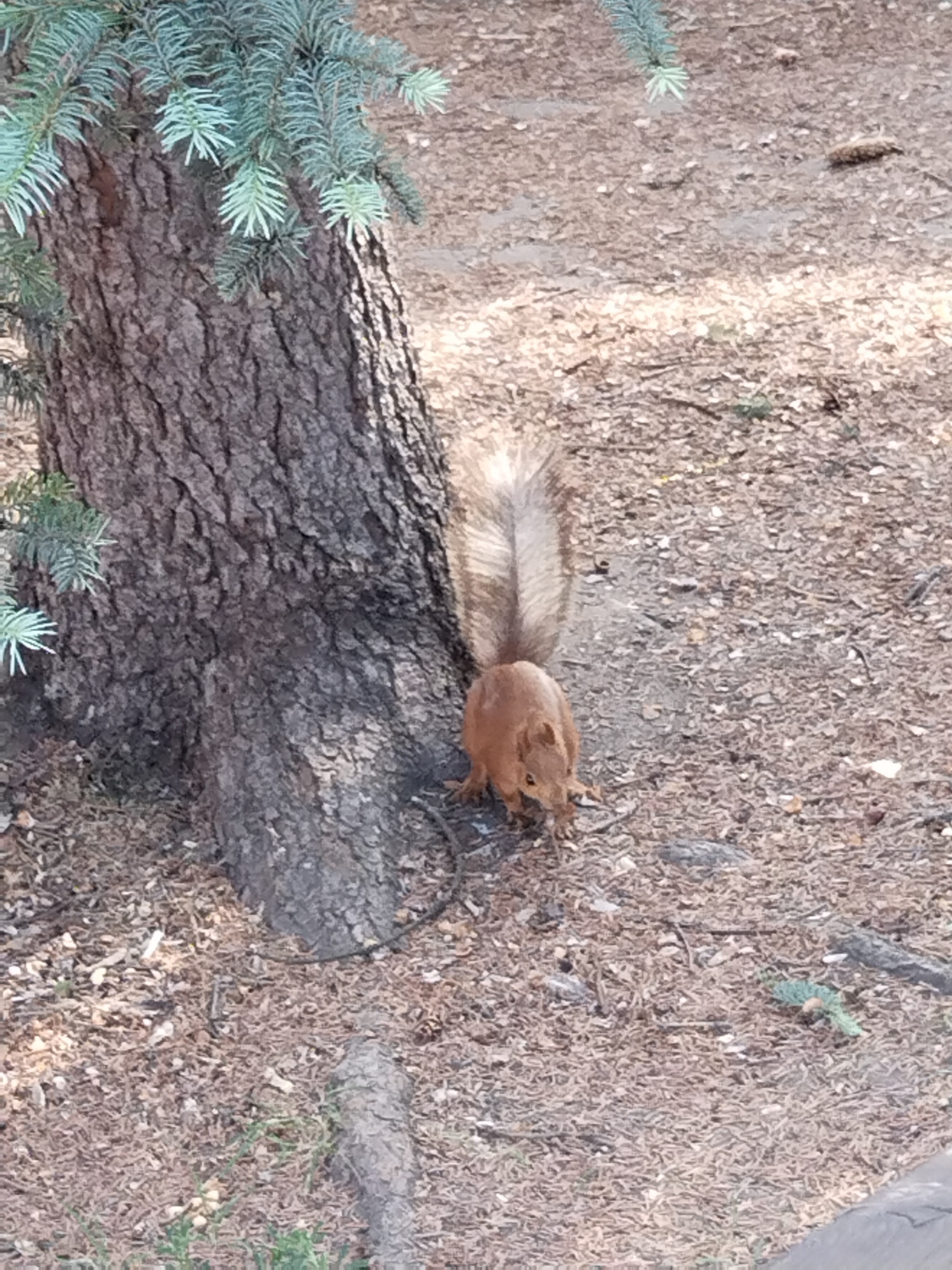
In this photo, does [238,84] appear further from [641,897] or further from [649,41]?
[641,897]

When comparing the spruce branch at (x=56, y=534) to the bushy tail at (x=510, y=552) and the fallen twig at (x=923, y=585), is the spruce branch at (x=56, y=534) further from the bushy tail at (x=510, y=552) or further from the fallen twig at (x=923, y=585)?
the fallen twig at (x=923, y=585)

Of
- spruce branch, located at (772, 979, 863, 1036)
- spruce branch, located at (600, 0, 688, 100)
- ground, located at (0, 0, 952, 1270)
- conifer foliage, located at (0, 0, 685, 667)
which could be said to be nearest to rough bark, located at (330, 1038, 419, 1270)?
ground, located at (0, 0, 952, 1270)

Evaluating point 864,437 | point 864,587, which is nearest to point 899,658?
point 864,587

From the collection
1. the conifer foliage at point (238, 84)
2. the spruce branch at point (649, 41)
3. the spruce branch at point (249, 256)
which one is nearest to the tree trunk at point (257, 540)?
the spruce branch at point (249, 256)

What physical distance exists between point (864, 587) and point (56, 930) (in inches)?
80.5

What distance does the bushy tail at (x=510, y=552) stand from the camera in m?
3.26

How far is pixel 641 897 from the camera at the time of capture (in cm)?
299

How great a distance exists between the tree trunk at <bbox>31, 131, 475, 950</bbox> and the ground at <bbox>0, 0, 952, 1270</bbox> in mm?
131

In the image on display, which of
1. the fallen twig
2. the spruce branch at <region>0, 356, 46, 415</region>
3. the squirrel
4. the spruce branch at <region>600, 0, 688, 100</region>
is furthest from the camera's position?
the fallen twig

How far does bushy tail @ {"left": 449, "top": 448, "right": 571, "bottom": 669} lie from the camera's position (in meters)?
3.26

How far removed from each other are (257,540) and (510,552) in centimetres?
55

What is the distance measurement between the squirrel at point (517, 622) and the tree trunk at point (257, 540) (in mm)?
92

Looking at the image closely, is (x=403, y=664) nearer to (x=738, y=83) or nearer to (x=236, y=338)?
(x=236, y=338)

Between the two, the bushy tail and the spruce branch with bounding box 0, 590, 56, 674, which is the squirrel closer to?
the bushy tail
